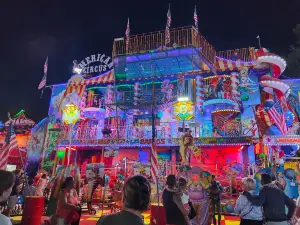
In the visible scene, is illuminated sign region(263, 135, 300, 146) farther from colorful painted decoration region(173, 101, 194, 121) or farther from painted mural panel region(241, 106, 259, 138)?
colorful painted decoration region(173, 101, 194, 121)

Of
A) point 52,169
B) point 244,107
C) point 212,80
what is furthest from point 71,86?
point 244,107

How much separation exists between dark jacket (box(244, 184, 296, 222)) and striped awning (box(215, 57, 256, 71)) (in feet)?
50.6

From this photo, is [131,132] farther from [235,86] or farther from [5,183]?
[5,183]

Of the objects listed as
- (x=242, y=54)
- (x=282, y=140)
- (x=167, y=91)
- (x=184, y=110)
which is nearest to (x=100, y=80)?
(x=167, y=91)

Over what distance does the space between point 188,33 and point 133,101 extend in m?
6.08

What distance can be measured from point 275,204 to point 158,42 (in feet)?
50.2

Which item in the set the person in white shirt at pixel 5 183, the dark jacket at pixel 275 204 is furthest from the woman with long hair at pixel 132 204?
the dark jacket at pixel 275 204

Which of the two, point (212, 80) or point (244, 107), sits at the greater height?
point (212, 80)

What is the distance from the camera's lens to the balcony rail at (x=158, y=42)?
17.4m

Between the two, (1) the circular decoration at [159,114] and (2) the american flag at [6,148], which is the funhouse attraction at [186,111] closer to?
(1) the circular decoration at [159,114]

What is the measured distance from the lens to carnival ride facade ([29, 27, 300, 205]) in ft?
56.5

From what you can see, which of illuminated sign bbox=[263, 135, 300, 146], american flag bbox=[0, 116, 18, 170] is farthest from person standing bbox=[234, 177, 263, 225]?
illuminated sign bbox=[263, 135, 300, 146]

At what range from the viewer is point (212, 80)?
→ 19.5 meters

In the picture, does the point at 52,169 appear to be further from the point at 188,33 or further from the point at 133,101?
the point at 188,33
